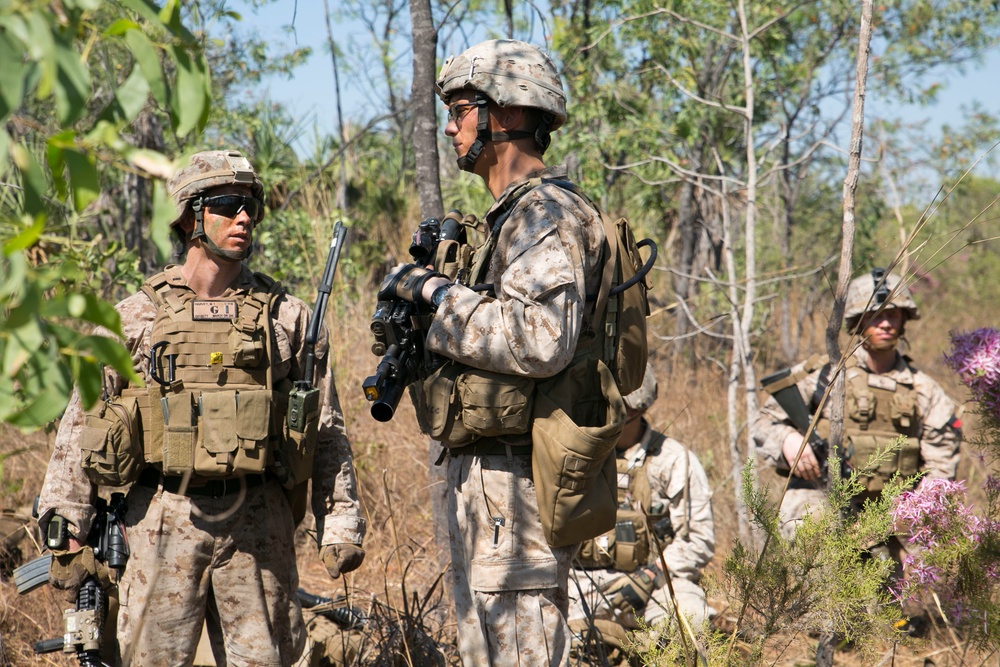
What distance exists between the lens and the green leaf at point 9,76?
959 mm

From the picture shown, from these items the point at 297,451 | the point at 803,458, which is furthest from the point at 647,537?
the point at 297,451

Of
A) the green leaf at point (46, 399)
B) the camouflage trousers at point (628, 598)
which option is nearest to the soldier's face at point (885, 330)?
the camouflage trousers at point (628, 598)

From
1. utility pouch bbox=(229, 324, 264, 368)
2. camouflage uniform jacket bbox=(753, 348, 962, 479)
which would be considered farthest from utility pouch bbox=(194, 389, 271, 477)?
camouflage uniform jacket bbox=(753, 348, 962, 479)

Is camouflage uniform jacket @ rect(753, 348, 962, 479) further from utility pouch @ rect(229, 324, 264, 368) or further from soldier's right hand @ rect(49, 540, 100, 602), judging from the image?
soldier's right hand @ rect(49, 540, 100, 602)

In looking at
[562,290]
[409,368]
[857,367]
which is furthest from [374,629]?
[857,367]

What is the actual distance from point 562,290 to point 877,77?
982 centimetres

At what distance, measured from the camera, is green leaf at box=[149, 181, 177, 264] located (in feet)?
3.24

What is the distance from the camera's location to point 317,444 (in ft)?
10.2

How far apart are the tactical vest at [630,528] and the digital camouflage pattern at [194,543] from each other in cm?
142

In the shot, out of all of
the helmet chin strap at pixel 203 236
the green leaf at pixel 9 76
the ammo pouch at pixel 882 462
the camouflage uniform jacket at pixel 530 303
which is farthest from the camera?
the ammo pouch at pixel 882 462

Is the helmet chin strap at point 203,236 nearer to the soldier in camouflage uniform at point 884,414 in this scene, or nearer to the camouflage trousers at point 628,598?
the camouflage trousers at point 628,598

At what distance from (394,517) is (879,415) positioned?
264 cm

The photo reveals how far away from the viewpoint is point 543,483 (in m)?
2.41

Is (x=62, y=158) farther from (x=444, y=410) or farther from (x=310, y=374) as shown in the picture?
(x=310, y=374)
